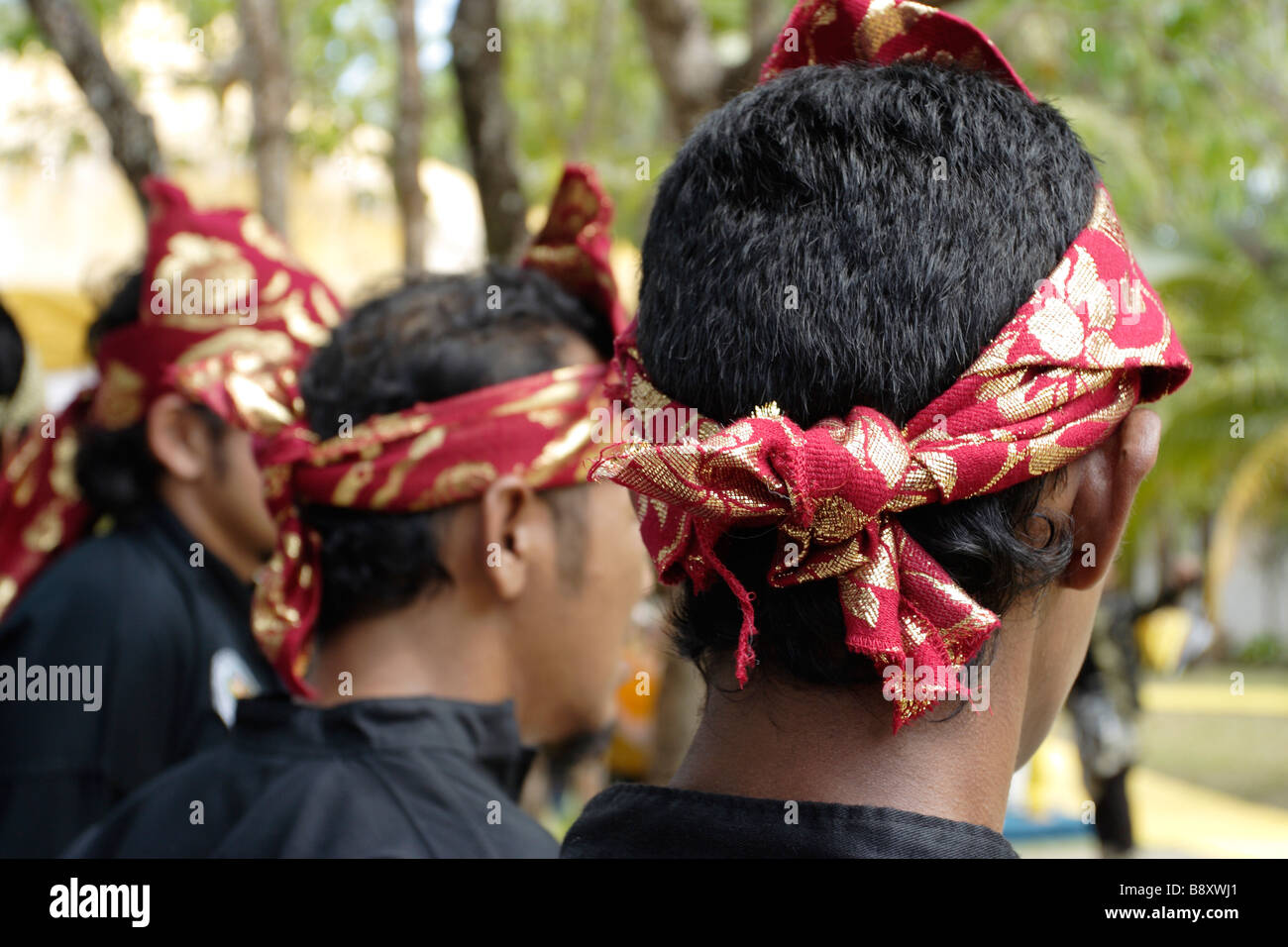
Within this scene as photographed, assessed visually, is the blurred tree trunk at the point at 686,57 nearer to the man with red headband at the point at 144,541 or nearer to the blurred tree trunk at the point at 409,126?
the blurred tree trunk at the point at 409,126

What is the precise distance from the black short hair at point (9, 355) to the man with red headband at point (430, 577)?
1837 mm

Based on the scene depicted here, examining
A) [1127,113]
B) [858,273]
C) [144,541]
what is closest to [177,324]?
[144,541]

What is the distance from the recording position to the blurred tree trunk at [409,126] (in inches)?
180

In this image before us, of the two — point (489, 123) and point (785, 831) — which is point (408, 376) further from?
point (489, 123)

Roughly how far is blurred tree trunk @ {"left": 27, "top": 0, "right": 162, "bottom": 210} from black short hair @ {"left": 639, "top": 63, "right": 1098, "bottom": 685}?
11.1 feet

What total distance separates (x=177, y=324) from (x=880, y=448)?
8.58ft

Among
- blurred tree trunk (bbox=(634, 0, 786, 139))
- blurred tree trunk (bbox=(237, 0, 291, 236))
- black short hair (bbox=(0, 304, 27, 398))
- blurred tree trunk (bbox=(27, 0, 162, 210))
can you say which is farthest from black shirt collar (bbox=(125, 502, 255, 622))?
blurred tree trunk (bbox=(237, 0, 291, 236))

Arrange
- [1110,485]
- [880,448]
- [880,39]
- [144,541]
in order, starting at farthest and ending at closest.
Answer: [144,541]
[880,39]
[1110,485]
[880,448]

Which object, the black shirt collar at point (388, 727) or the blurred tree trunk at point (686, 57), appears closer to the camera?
the black shirt collar at point (388, 727)

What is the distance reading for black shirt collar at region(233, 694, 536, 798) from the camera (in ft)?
A: 7.16

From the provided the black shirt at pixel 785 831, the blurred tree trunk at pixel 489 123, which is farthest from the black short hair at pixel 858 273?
the blurred tree trunk at pixel 489 123

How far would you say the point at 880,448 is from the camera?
1272mm

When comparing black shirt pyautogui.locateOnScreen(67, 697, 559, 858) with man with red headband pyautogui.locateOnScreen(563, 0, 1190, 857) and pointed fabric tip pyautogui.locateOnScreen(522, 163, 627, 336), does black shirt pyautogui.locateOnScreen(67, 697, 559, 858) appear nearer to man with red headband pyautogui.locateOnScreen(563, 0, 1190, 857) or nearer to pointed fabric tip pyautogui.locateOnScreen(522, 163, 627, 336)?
man with red headband pyautogui.locateOnScreen(563, 0, 1190, 857)
